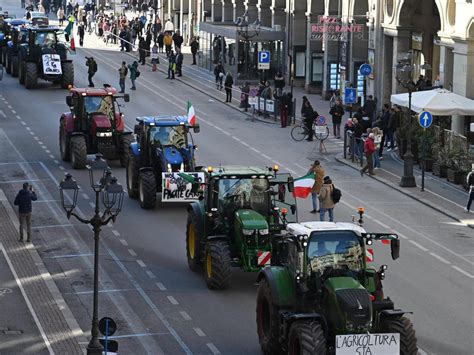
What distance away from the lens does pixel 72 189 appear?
26984 mm

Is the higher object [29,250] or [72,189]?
[72,189]

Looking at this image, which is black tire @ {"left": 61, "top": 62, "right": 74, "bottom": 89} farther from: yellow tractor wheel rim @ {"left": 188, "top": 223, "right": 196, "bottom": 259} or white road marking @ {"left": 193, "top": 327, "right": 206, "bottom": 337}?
white road marking @ {"left": 193, "top": 327, "right": 206, "bottom": 337}

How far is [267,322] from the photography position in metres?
25.9

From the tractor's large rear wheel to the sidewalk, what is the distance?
3363mm

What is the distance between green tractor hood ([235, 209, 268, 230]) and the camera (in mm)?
30312

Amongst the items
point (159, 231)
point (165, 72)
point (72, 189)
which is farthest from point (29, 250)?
point (165, 72)

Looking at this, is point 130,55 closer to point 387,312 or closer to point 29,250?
point 29,250

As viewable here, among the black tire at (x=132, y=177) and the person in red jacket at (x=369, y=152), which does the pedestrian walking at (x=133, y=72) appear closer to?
the person in red jacket at (x=369, y=152)

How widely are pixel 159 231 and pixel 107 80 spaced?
38.1m

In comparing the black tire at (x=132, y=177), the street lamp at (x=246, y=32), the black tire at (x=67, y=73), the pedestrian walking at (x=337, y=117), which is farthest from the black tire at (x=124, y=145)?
the street lamp at (x=246, y=32)

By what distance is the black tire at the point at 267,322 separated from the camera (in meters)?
25.0

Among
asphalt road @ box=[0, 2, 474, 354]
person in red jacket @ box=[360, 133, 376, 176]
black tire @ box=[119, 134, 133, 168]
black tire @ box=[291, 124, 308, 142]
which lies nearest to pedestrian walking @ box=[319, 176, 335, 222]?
asphalt road @ box=[0, 2, 474, 354]

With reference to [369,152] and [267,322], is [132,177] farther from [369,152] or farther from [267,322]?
[267,322]

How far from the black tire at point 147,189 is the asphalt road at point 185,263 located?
0.92 feet
